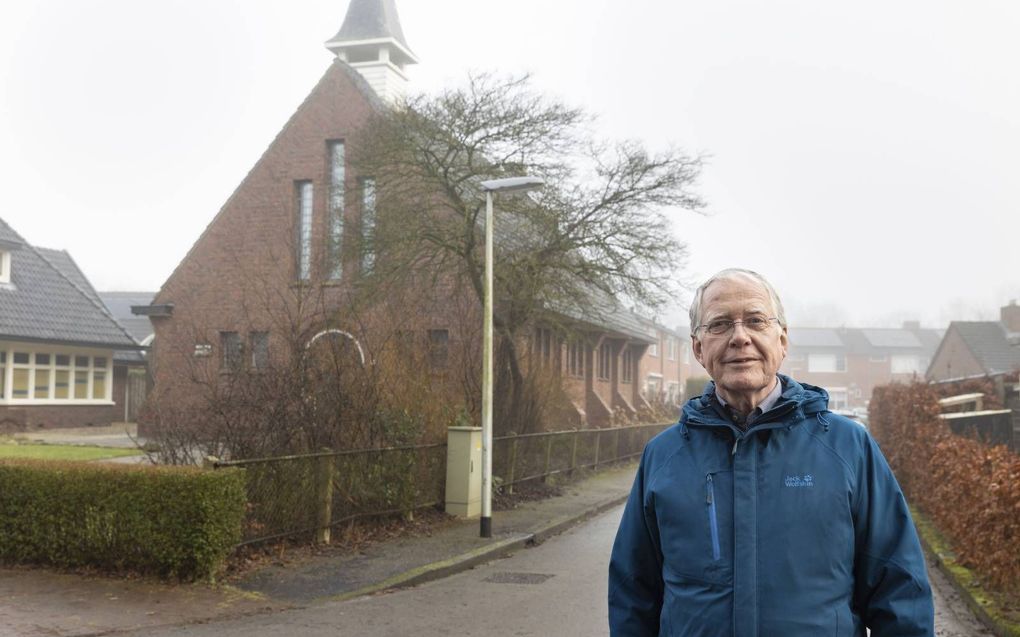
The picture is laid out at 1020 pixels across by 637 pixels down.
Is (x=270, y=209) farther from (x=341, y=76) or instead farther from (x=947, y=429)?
(x=947, y=429)

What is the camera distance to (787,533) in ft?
8.90

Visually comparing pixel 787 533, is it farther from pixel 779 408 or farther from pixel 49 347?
pixel 49 347

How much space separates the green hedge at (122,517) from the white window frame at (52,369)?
2420 cm

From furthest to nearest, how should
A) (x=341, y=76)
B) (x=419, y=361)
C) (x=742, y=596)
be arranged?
(x=341, y=76)
(x=419, y=361)
(x=742, y=596)

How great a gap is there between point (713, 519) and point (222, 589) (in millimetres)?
8097

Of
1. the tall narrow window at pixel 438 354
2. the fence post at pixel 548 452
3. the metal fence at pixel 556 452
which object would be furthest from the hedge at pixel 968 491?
the tall narrow window at pixel 438 354

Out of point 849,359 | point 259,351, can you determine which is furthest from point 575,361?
point 849,359

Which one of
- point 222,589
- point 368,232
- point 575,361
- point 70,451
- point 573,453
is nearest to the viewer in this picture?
point 222,589

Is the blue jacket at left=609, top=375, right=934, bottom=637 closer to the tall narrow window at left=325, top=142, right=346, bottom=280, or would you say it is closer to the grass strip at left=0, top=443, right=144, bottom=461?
the tall narrow window at left=325, top=142, right=346, bottom=280

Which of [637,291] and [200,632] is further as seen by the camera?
[637,291]

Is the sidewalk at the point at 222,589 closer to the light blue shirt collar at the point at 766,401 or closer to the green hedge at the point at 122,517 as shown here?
the green hedge at the point at 122,517

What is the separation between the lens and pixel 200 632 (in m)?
8.17

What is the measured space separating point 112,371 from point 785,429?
128 ft

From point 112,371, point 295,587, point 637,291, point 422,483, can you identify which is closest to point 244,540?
point 295,587
